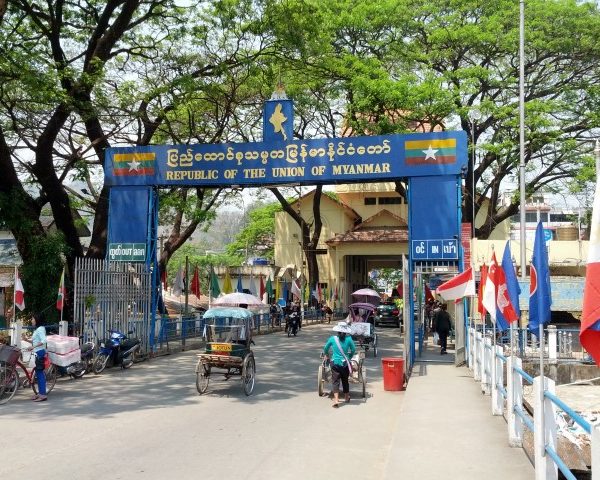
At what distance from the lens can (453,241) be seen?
1789 cm

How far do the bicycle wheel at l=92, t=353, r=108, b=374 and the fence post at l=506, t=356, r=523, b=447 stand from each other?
34.5 ft

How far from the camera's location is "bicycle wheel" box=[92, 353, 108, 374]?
15.1m

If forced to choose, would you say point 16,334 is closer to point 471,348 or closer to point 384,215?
point 471,348

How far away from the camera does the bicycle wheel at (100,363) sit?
15.1 m

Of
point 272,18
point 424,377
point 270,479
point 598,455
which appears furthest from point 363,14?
point 598,455

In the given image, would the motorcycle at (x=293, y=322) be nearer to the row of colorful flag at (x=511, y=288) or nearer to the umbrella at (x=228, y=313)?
the row of colorful flag at (x=511, y=288)

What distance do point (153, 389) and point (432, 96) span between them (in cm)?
1772

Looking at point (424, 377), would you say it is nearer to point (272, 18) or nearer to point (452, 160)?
point (452, 160)

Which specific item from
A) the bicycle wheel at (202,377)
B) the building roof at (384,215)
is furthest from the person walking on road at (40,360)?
the building roof at (384,215)

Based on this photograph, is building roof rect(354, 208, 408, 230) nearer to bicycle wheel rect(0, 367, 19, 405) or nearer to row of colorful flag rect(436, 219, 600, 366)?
row of colorful flag rect(436, 219, 600, 366)

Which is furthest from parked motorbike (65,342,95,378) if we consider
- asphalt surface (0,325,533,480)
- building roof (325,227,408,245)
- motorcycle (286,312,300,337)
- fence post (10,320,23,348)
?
building roof (325,227,408,245)

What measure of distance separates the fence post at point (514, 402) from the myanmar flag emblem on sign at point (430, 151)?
1119 centimetres

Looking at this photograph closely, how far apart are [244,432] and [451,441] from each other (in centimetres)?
293

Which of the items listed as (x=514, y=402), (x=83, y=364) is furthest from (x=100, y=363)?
(x=514, y=402)
